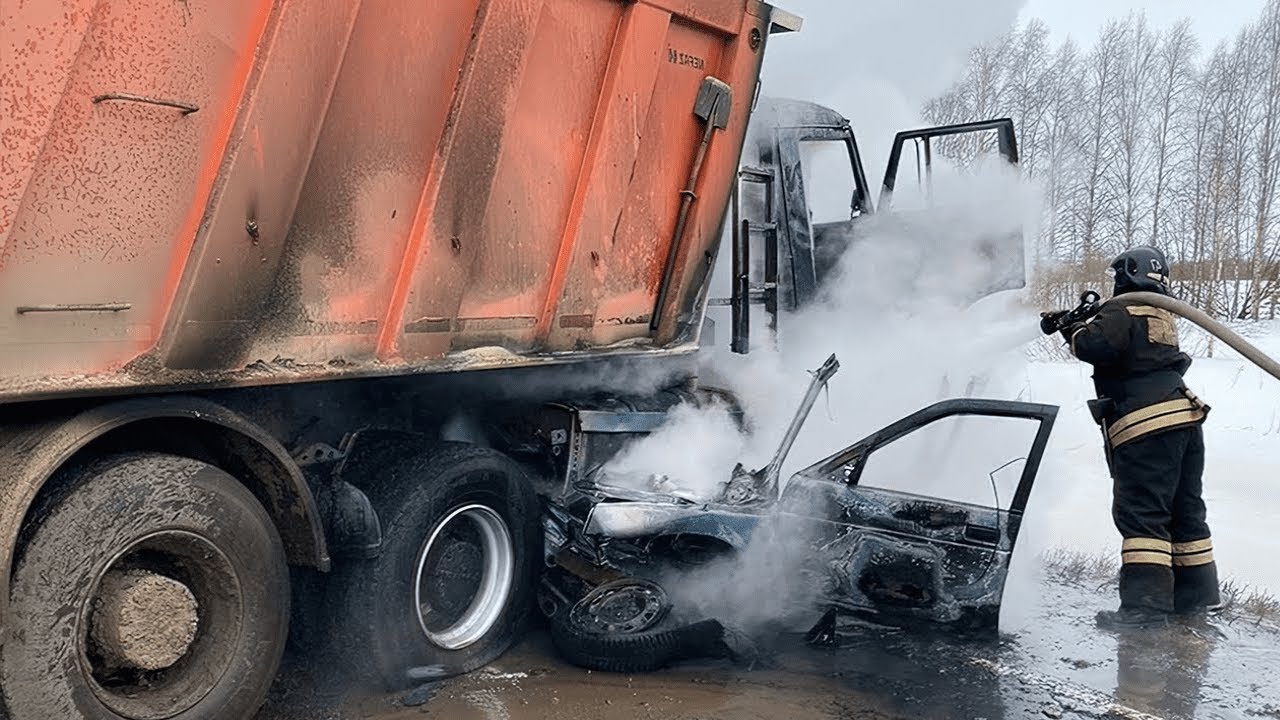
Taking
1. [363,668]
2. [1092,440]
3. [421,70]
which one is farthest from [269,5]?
[1092,440]

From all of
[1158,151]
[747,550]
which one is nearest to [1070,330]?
[747,550]

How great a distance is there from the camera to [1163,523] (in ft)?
16.2

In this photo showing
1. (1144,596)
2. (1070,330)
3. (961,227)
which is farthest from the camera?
(961,227)

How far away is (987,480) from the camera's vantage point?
5598 mm

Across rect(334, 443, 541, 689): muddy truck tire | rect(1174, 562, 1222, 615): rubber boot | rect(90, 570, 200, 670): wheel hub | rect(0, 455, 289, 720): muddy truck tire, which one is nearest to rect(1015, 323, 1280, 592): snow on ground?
rect(1174, 562, 1222, 615): rubber boot

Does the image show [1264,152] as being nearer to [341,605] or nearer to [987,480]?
[987,480]

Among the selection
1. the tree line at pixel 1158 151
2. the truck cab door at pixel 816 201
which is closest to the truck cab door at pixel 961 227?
the truck cab door at pixel 816 201

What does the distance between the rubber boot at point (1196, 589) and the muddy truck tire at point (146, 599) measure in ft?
14.3

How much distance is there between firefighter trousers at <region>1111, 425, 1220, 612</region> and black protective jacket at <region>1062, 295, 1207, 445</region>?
11cm

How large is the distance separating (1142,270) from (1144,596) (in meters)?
1.63

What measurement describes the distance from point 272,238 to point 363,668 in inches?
62.7

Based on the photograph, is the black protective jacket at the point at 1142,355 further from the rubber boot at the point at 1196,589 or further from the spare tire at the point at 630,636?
the spare tire at the point at 630,636

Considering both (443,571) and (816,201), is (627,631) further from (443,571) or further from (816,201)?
(816,201)

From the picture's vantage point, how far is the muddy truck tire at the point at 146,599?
8.50ft
